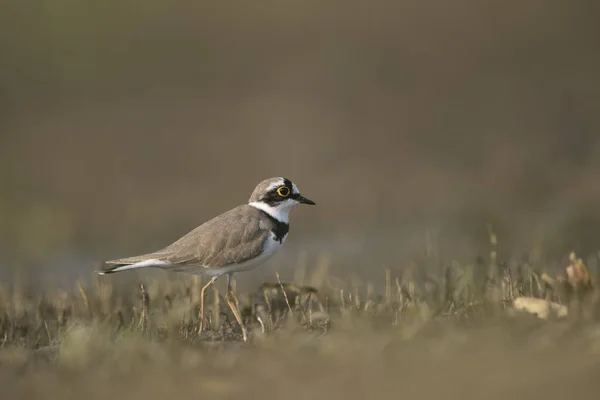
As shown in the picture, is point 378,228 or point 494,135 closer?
point 378,228

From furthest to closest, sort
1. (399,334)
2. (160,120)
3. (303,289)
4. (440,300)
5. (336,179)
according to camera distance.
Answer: (160,120)
(336,179)
(303,289)
(440,300)
(399,334)

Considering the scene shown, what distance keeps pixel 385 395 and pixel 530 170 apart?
9.76m

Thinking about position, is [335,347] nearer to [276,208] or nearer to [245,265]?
[245,265]

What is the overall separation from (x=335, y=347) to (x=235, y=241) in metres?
2.38

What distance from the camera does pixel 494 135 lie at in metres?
15.3

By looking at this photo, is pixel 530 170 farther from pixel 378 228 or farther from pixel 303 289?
pixel 303 289

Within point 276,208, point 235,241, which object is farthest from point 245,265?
point 276,208

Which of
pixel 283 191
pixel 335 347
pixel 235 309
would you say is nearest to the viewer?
pixel 335 347

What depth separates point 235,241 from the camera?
791cm

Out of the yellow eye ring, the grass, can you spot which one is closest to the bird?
the yellow eye ring

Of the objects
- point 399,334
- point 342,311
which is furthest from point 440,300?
point 399,334

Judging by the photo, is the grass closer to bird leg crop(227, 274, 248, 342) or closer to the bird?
bird leg crop(227, 274, 248, 342)

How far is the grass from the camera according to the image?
483cm

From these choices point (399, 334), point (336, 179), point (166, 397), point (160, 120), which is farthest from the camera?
point (160, 120)
